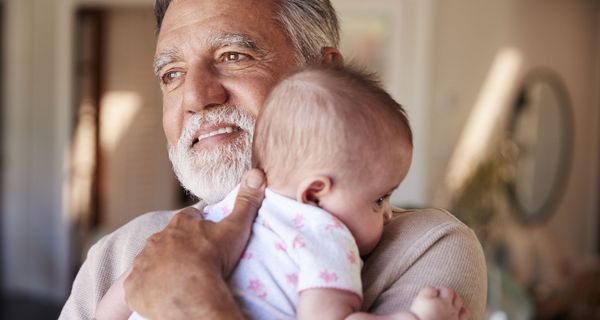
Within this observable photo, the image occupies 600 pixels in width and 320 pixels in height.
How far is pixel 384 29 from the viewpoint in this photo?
5352mm

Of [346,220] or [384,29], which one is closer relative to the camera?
[346,220]

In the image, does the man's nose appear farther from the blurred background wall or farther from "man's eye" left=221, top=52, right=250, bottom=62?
the blurred background wall

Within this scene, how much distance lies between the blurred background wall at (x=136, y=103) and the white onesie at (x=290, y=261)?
14.0ft

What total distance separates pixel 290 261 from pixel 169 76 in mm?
677

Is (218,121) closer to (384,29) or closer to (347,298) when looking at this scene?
(347,298)

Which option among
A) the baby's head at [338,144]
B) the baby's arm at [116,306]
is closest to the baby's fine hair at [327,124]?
the baby's head at [338,144]

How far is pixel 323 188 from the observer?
0.93m

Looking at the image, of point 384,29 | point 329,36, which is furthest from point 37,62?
point 329,36

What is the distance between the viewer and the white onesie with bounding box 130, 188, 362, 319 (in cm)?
88

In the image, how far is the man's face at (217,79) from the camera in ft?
4.49

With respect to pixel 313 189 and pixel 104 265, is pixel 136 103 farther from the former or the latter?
pixel 313 189

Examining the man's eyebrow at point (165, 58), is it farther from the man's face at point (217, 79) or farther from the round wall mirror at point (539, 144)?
the round wall mirror at point (539, 144)

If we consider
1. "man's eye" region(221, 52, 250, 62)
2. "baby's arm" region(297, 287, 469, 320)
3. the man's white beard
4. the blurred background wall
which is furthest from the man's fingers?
the blurred background wall

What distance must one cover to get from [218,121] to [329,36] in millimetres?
300
